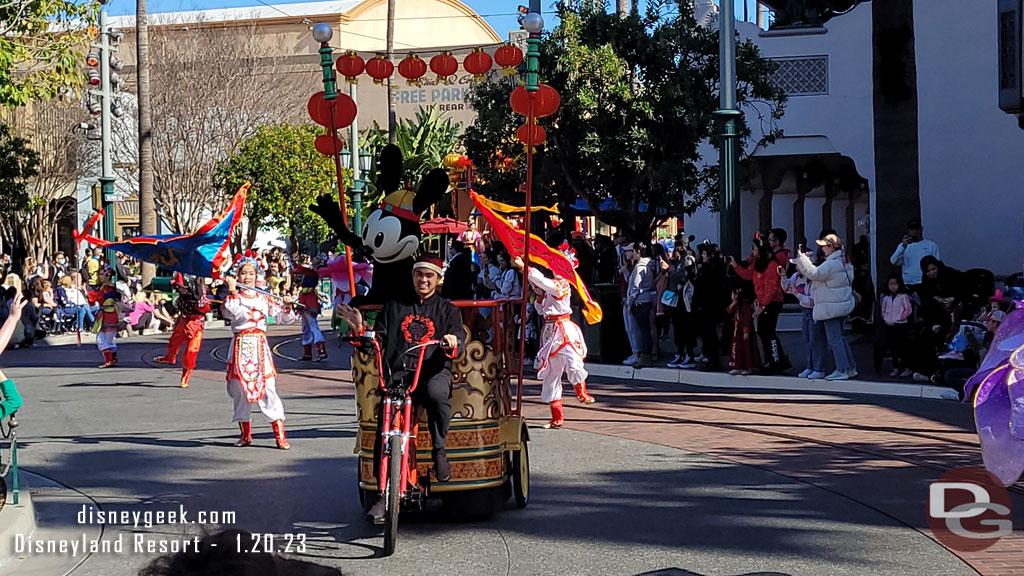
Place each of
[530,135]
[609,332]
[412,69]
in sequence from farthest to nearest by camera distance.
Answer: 1. [609,332]
2. [412,69]
3. [530,135]

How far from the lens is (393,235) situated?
306 inches

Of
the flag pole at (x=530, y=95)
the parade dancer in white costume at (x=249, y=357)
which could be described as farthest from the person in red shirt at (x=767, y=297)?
the flag pole at (x=530, y=95)

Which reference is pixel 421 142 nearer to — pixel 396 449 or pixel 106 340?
pixel 106 340

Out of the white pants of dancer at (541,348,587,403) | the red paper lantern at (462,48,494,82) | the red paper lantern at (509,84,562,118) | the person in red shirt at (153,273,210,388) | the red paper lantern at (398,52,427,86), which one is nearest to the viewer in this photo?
the red paper lantern at (509,84,562,118)

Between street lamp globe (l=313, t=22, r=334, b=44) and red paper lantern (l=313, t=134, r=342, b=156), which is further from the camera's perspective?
red paper lantern (l=313, t=134, r=342, b=156)

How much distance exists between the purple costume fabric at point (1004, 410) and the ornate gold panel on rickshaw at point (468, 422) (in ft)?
12.4

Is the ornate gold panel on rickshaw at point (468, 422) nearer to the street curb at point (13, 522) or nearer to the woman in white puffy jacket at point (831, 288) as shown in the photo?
the street curb at point (13, 522)

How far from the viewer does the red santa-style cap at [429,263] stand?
7.68 meters

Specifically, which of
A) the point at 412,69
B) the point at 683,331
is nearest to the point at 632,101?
the point at 683,331

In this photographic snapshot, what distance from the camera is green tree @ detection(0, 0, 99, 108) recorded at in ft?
58.9

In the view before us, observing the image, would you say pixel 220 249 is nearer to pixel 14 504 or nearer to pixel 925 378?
pixel 14 504

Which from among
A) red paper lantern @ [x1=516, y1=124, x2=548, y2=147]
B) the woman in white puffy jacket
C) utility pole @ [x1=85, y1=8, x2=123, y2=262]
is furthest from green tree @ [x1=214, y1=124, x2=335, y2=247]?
red paper lantern @ [x1=516, y1=124, x2=548, y2=147]

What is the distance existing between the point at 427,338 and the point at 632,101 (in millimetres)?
13419

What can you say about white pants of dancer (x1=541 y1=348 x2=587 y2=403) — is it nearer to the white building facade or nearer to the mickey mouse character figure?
the mickey mouse character figure
